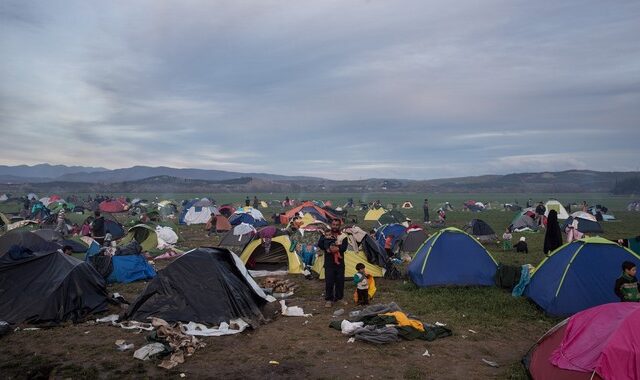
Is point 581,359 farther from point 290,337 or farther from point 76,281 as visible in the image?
point 76,281

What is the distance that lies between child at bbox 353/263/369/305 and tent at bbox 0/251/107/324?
619 centimetres

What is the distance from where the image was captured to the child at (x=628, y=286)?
317 inches

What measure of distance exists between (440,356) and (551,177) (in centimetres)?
19818

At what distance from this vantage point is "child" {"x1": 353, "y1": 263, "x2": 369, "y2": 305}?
37.0 feet

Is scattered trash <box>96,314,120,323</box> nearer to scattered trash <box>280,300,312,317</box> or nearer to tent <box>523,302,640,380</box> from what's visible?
scattered trash <box>280,300,312,317</box>

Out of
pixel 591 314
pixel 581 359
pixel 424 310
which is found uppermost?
pixel 591 314

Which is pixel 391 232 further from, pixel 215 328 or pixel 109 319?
pixel 109 319

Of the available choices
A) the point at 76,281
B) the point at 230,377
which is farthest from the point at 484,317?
the point at 76,281

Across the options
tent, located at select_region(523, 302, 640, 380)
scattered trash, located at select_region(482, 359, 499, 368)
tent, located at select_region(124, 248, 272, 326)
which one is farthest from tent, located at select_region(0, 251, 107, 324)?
tent, located at select_region(523, 302, 640, 380)

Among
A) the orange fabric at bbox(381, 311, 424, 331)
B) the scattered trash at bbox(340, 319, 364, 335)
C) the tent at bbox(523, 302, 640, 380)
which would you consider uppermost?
the tent at bbox(523, 302, 640, 380)

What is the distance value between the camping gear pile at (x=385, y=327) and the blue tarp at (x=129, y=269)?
7.85 meters

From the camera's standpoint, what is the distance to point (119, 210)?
1924 inches

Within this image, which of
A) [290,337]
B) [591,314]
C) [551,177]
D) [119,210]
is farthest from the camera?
[551,177]

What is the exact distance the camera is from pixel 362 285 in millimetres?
11258
